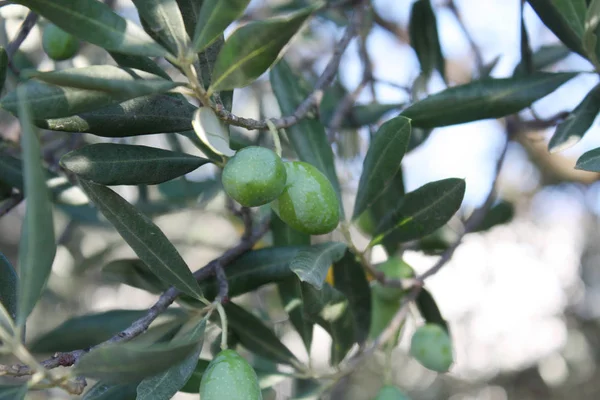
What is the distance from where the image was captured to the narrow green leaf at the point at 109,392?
36.9 inches

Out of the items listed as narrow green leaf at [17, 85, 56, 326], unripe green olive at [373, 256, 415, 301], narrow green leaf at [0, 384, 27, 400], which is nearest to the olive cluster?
narrow green leaf at [17, 85, 56, 326]

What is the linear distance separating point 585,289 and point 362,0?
3.10 m

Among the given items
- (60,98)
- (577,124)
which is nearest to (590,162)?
(577,124)

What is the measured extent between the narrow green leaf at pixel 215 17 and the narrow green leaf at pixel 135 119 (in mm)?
157

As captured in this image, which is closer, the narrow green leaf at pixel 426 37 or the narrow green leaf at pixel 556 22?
the narrow green leaf at pixel 556 22

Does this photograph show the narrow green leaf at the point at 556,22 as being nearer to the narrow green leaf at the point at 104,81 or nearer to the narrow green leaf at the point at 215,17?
the narrow green leaf at the point at 215,17

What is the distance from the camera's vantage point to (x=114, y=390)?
97 centimetres

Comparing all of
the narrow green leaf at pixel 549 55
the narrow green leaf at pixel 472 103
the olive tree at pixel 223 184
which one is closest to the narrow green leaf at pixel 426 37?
the olive tree at pixel 223 184

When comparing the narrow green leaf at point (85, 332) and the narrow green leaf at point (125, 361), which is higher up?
the narrow green leaf at point (125, 361)

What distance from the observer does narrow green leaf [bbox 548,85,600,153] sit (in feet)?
3.66

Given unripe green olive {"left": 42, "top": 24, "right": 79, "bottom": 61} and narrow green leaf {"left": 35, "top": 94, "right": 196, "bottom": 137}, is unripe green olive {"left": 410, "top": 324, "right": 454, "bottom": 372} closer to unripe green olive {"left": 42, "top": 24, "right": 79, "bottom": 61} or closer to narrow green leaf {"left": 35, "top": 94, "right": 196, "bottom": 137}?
narrow green leaf {"left": 35, "top": 94, "right": 196, "bottom": 137}

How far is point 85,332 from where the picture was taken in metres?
1.40

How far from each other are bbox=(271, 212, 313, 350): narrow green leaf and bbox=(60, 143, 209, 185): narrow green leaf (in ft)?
1.24

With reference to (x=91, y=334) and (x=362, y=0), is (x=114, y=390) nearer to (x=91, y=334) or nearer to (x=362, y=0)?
(x=91, y=334)
